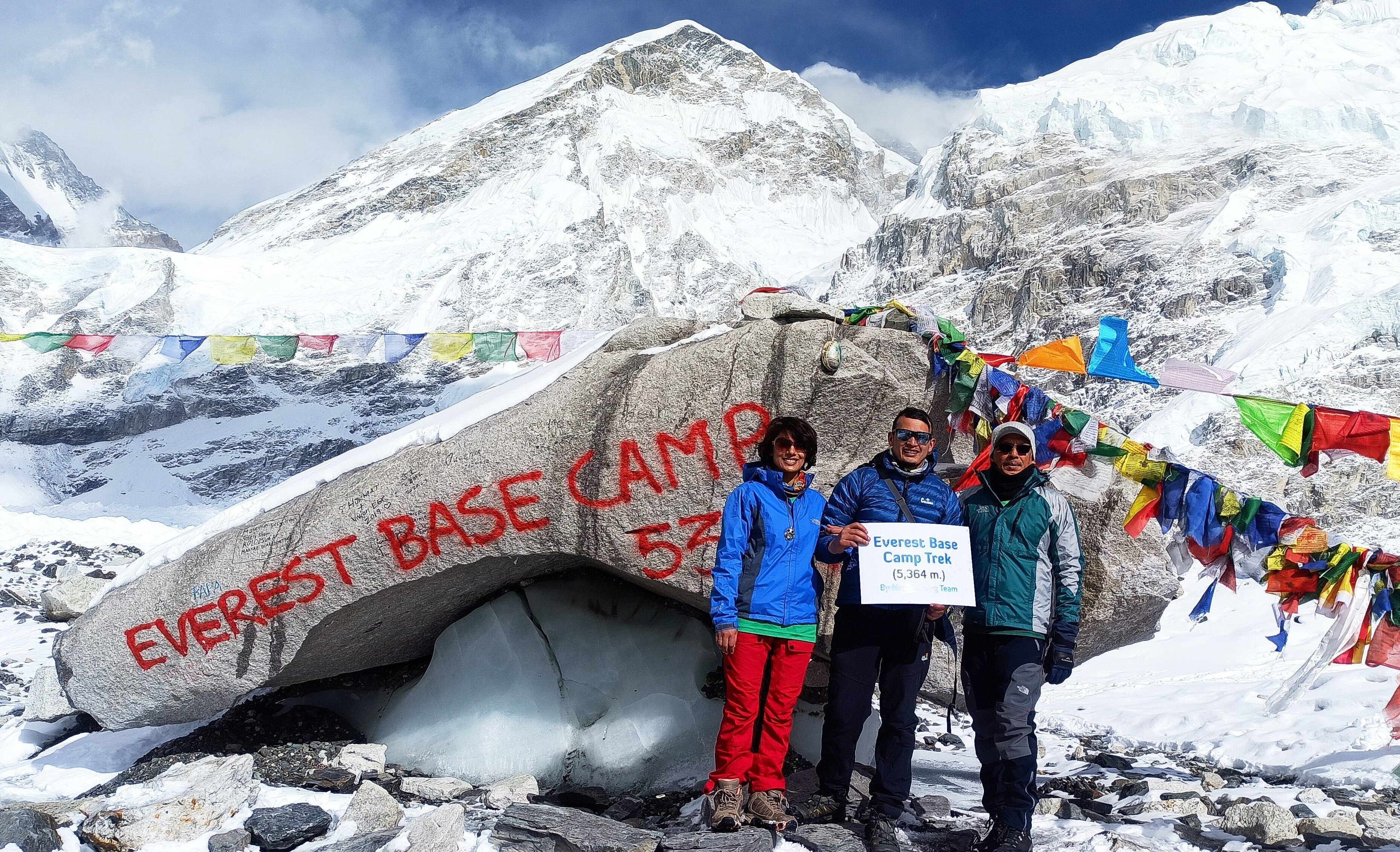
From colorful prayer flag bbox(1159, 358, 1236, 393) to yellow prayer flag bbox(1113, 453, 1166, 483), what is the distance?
1.73 ft

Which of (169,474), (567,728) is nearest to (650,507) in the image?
(567,728)

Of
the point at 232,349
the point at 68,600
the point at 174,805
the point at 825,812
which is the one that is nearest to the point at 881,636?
the point at 825,812

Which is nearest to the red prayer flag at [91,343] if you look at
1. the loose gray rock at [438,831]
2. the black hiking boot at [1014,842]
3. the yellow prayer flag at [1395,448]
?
the loose gray rock at [438,831]

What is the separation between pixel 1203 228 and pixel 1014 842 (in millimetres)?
74138

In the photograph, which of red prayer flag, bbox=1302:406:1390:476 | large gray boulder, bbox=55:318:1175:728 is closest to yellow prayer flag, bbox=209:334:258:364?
large gray boulder, bbox=55:318:1175:728

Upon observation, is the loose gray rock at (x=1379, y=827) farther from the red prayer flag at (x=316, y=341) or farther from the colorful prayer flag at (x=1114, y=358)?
the red prayer flag at (x=316, y=341)

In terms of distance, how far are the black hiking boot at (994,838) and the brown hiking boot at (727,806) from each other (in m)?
1.08

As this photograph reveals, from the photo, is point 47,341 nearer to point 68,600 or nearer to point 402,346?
point 68,600

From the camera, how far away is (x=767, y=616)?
425 cm

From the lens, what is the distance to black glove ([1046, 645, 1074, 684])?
157 inches

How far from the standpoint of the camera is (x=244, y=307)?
80.0m

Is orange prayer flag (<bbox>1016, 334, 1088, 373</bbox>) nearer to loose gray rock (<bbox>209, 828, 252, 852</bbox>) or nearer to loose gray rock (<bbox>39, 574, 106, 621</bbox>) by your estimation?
loose gray rock (<bbox>209, 828, 252, 852</bbox>)

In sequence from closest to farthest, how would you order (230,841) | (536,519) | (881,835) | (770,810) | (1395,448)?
(881,835) → (770,810) → (230,841) → (1395,448) → (536,519)

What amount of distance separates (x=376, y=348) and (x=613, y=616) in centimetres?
8166
